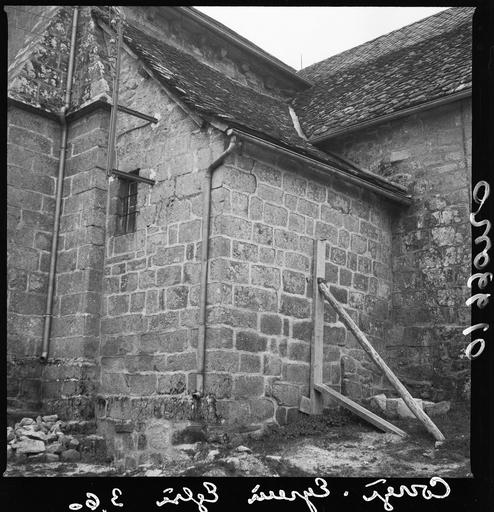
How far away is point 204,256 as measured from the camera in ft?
23.4

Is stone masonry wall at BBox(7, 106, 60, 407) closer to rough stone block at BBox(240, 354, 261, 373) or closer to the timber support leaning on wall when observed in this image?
rough stone block at BBox(240, 354, 261, 373)

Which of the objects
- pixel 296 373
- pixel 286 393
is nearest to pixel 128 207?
pixel 296 373

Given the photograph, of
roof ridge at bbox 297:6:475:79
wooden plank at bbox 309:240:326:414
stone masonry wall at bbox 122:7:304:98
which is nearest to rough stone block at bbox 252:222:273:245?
wooden plank at bbox 309:240:326:414

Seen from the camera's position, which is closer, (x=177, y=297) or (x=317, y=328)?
(x=177, y=297)

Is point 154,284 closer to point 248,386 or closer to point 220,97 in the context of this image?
point 248,386

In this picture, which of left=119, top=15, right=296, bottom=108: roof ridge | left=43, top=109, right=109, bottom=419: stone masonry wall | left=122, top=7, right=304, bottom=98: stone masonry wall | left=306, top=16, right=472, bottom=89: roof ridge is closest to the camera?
left=43, top=109, right=109, bottom=419: stone masonry wall

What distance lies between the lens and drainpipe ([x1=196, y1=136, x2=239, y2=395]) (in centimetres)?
685

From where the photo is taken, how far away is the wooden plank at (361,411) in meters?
6.99

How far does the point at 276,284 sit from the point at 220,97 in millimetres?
2759

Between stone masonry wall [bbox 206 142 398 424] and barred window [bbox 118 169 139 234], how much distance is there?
152cm
